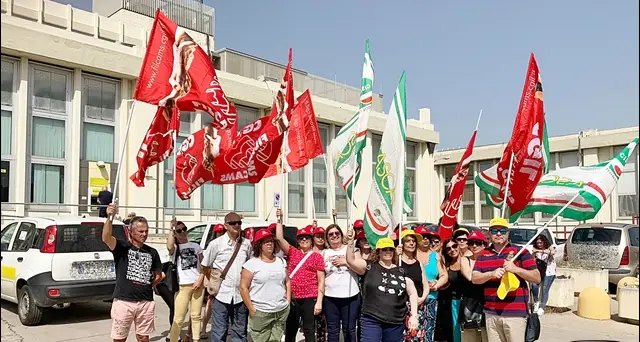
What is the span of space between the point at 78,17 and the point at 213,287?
15298 mm

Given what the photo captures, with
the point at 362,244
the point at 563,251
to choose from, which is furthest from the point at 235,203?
the point at 362,244

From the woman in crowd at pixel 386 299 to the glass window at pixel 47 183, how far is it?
14.2m

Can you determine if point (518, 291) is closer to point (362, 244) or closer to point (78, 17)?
point (362, 244)

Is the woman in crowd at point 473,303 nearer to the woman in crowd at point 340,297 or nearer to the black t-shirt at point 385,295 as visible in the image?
the black t-shirt at point 385,295

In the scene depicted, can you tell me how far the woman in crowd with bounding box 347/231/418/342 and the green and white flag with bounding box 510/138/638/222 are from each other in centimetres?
271

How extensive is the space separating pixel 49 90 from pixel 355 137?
449 inches

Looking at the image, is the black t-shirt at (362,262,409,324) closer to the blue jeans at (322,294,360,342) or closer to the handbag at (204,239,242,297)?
the blue jeans at (322,294,360,342)

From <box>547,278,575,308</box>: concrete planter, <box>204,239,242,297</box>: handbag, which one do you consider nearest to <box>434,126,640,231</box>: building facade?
<box>547,278,575,308</box>: concrete planter

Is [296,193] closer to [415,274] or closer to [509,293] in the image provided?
[415,274]

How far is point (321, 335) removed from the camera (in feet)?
24.1

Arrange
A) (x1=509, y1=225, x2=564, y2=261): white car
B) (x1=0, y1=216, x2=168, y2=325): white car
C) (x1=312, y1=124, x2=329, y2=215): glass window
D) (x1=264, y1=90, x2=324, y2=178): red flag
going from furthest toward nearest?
(x1=312, y1=124, x2=329, y2=215): glass window < (x1=509, y1=225, x2=564, y2=261): white car < (x1=264, y1=90, x2=324, y2=178): red flag < (x1=0, y1=216, x2=168, y2=325): white car

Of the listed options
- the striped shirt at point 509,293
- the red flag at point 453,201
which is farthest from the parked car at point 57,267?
the striped shirt at point 509,293

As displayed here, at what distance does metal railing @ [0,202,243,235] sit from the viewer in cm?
1627

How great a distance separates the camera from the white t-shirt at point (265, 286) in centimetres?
609
